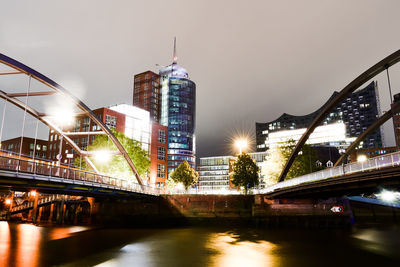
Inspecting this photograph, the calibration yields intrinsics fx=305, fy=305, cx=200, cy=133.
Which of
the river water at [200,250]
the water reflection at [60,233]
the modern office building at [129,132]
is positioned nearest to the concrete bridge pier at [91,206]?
the water reflection at [60,233]

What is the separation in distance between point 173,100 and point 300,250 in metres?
146

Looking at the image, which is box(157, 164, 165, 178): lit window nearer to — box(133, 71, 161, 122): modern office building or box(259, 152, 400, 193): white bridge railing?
box(133, 71, 161, 122): modern office building

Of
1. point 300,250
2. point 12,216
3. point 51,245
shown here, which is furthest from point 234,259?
point 12,216

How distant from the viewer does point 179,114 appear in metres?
166

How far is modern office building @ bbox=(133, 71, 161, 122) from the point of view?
16588 cm

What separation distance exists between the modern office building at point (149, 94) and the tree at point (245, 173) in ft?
358

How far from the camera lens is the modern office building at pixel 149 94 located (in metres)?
166

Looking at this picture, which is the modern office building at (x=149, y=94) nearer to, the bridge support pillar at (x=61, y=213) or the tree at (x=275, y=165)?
the tree at (x=275, y=165)

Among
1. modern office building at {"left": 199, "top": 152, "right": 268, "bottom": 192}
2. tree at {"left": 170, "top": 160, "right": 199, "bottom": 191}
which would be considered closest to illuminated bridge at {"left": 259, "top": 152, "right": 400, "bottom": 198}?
tree at {"left": 170, "top": 160, "right": 199, "bottom": 191}

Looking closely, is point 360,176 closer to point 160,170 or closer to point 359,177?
point 359,177

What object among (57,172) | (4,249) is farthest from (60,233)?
(57,172)

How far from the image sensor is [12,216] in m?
55.6

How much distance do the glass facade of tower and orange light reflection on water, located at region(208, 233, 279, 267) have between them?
127m

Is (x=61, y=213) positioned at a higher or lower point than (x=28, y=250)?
higher
